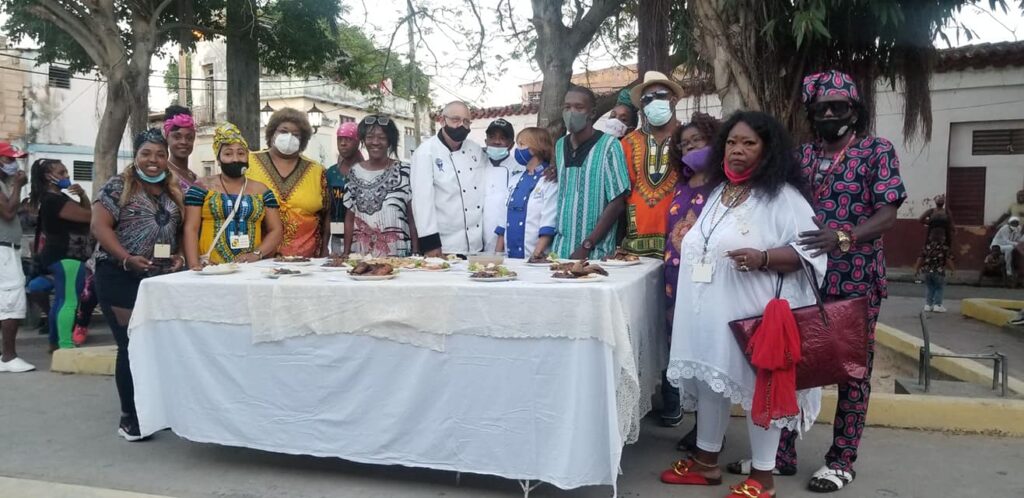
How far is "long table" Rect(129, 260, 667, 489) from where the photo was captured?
3.08 m

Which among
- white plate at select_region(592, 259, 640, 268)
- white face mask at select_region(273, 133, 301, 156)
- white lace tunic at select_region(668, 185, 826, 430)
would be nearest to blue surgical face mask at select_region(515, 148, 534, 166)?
white face mask at select_region(273, 133, 301, 156)

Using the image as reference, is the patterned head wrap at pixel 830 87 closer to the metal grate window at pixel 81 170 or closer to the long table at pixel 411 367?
the long table at pixel 411 367

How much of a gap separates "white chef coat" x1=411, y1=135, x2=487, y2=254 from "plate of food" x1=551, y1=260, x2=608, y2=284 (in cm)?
Answer: 195

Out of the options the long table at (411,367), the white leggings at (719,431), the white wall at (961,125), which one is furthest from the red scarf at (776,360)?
the white wall at (961,125)

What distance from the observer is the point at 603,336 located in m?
2.99

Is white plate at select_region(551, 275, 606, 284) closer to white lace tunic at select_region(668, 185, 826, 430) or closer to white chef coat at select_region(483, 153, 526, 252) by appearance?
white lace tunic at select_region(668, 185, 826, 430)

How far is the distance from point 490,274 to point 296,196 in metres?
2.21

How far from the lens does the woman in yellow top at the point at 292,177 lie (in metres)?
5.00

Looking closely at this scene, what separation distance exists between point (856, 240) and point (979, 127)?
1347 cm

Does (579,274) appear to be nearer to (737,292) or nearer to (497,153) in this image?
(737,292)

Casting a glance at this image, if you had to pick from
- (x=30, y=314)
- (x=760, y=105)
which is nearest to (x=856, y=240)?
(x=760, y=105)

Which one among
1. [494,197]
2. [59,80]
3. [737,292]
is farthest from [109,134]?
[59,80]

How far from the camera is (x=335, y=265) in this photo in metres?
4.18

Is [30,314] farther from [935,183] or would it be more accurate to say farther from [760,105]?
[935,183]
